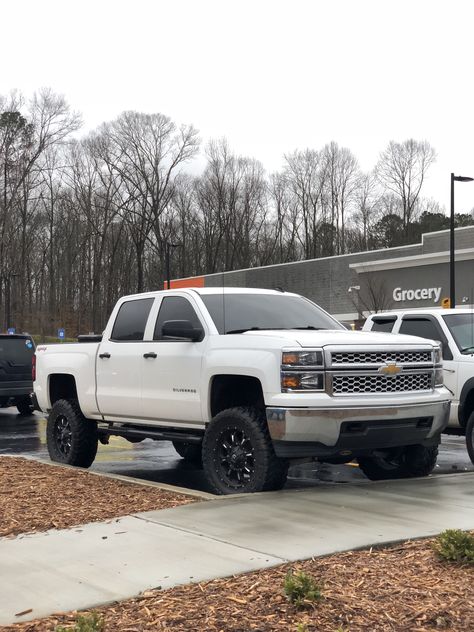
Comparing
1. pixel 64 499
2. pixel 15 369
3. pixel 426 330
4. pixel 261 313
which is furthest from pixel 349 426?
pixel 15 369

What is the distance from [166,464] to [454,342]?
13.7 ft

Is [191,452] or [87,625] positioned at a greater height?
[87,625]

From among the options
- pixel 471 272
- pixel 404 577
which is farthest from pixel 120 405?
pixel 471 272

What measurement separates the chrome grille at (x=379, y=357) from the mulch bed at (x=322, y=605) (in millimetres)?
2643

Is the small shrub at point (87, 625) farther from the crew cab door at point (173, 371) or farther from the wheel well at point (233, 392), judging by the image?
the crew cab door at point (173, 371)

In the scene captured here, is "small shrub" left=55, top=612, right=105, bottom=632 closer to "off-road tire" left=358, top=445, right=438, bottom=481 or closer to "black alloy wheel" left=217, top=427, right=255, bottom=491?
"black alloy wheel" left=217, top=427, right=255, bottom=491

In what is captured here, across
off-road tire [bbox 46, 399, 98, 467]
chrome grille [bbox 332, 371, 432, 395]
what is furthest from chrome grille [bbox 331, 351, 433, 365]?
off-road tire [bbox 46, 399, 98, 467]

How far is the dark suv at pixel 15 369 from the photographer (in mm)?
18797

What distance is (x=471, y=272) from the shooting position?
3734 cm

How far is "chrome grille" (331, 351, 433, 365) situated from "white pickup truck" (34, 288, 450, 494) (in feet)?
0.04

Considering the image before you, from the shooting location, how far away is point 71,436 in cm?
1016

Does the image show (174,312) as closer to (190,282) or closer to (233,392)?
(233,392)

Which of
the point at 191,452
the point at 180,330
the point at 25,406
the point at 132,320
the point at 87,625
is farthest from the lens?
the point at 25,406

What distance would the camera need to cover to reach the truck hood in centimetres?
748
